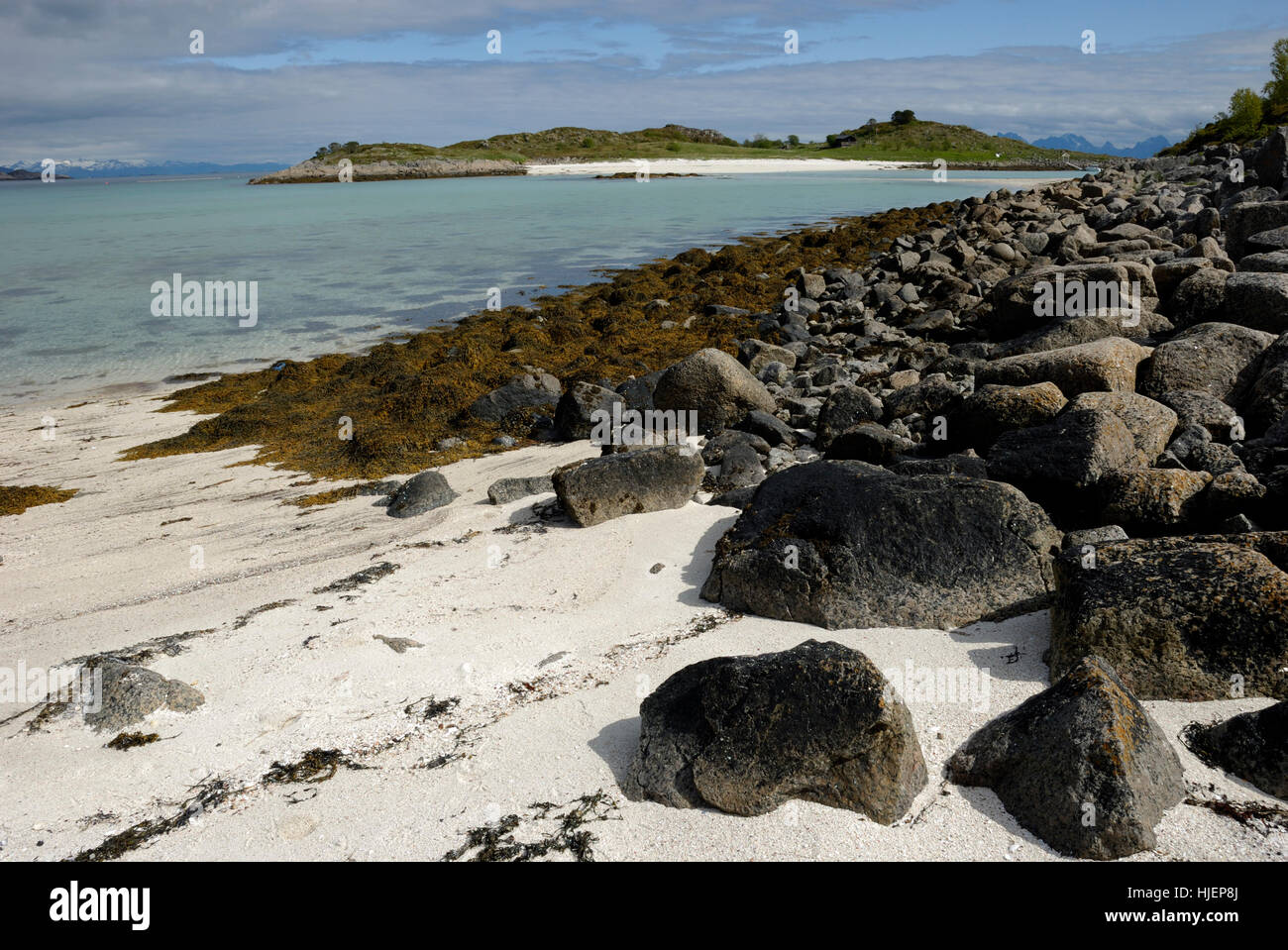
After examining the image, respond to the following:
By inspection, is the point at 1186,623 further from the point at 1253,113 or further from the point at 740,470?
the point at 1253,113

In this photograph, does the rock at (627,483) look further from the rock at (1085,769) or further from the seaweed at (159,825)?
the rock at (1085,769)

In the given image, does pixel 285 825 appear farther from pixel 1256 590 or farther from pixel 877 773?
pixel 1256 590

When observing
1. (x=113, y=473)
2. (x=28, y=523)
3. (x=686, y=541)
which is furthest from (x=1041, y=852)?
(x=113, y=473)

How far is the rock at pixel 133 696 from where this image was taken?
185 inches

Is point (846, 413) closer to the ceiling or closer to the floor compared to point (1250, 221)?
closer to the floor

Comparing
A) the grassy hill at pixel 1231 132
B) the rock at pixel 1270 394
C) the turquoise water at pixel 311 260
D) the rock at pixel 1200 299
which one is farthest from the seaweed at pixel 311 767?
the grassy hill at pixel 1231 132

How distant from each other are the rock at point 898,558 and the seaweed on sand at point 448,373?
5.62 m

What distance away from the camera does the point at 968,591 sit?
17.2ft

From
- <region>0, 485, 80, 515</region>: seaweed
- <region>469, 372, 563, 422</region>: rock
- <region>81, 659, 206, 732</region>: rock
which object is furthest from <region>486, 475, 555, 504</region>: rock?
<region>0, 485, 80, 515</region>: seaweed

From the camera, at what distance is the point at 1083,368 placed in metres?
7.67

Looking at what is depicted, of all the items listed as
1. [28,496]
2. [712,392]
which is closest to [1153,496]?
[712,392]

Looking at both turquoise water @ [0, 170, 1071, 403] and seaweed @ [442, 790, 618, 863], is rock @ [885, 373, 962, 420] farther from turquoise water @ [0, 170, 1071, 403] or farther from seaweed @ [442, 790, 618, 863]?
turquoise water @ [0, 170, 1071, 403]

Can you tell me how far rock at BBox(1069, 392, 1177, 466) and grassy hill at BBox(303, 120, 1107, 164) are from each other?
10998 centimetres

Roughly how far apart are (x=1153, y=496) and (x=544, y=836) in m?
4.70
